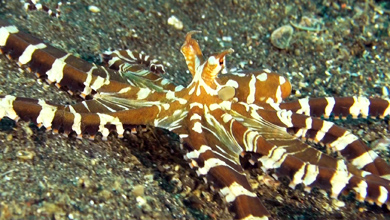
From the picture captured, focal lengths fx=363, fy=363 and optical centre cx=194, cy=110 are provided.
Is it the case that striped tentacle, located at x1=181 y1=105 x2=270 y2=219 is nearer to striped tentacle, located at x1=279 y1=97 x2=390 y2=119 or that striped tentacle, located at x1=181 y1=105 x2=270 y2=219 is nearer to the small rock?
the small rock

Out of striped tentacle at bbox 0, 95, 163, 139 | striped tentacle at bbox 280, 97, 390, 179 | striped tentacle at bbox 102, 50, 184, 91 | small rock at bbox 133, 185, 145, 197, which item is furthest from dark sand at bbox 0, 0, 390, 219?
striped tentacle at bbox 102, 50, 184, 91

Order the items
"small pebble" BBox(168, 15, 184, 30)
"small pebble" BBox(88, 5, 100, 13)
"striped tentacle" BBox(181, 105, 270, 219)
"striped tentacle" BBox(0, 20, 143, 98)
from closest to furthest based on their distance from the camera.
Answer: "striped tentacle" BBox(181, 105, 270, 219)
"striped tentacle" BBox(0, 20, 143, 98)
"small pebble" BBox(88, 5, 100, 13)
"small pebble" BBox(168, 15, 184, 30)

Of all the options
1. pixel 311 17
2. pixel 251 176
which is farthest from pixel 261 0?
pixel 251 176

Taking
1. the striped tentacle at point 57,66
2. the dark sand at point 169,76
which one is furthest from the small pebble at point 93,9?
the striped tentacle at point 57,66

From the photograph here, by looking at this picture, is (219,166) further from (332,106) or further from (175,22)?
(175,22)

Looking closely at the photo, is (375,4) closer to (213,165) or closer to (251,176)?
(251,176)
